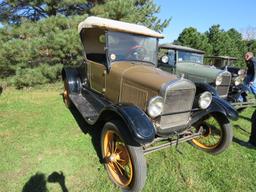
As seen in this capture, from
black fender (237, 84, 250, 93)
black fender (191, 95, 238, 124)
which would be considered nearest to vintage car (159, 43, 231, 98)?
black fender (237, 84, 250, 93)

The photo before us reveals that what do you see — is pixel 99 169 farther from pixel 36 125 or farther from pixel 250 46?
pixel 250 46

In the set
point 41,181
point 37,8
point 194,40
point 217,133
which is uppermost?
point 37,8

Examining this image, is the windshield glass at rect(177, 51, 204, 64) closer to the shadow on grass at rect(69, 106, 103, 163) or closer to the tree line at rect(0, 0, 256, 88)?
the tree line at rect(0, 0, 256, 88)

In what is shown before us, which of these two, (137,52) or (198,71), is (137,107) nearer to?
(137,52)

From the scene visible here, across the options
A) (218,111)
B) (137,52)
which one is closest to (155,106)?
(218,111)

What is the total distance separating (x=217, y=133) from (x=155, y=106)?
2051 millimetres

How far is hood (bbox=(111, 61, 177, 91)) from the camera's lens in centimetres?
329

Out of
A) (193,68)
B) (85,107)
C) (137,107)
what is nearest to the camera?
(137,107)

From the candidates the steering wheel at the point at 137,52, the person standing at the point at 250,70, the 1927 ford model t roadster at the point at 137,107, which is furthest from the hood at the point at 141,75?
the person standing at the point at 250,70

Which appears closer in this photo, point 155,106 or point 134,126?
point 134,126

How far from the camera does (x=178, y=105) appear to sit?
3.34 metres

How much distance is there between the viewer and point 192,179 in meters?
3.29

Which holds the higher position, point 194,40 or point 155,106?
point 194,40

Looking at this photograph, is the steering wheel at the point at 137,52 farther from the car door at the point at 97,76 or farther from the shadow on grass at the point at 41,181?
the shadow on grass at the point at 41,181
